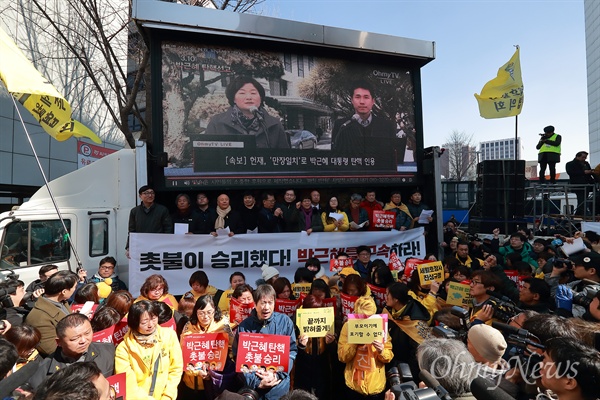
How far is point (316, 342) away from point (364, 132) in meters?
4.15

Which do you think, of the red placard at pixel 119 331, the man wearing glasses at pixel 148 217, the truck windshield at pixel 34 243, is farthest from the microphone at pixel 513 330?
the truck windshield at pixel 34 243

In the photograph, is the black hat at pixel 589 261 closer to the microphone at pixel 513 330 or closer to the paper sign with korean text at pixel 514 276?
the paper sign with korean text at pixel 514 276

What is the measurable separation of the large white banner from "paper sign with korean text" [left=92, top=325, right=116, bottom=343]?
2.53m

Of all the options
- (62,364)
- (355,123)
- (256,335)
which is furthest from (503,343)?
(355,123)

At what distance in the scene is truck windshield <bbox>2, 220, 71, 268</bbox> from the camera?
17.9ft

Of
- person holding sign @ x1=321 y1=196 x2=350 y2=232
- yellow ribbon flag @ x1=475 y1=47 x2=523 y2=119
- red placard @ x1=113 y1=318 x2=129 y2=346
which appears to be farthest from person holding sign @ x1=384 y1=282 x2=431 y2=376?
yellow ribbon flag @ x1=475 y1=47 x2=523 y2=119

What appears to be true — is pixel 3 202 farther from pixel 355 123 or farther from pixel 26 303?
pixel 355 123

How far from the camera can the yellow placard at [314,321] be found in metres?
3.48

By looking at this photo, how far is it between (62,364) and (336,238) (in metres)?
4.54

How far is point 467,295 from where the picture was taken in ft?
14.5

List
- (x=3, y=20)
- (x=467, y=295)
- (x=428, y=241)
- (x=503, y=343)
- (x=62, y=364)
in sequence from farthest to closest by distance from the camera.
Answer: (x=3, y=20), (x=428, y=241), (x=467, y=295), (x=62, y=364), (x=503, y=343)

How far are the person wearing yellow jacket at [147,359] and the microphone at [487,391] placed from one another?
7.51 feet

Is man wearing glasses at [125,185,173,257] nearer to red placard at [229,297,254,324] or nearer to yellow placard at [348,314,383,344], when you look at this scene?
red placard at [229,297,254,324]

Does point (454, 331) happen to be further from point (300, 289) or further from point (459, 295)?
point (300, 289)
